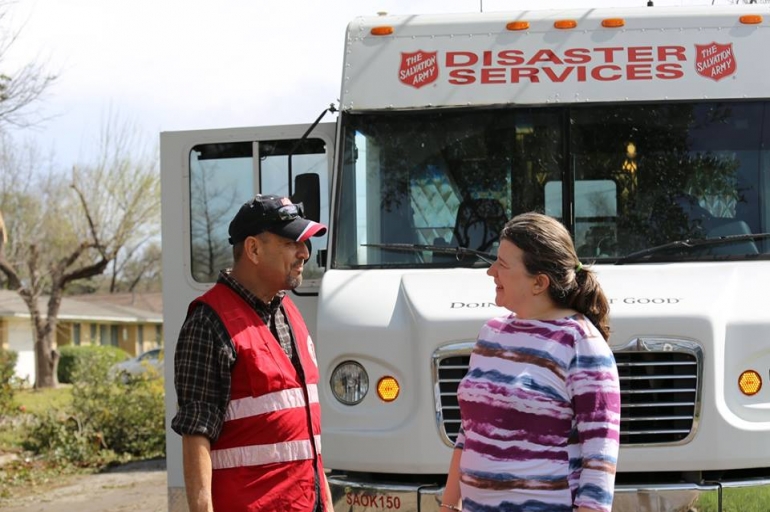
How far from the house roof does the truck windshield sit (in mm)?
39063

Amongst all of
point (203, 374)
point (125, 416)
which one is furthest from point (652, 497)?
point (125, 416)

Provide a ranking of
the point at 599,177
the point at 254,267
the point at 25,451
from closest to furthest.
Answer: the point at 254,267
the point at 599,177
the point at 25,451

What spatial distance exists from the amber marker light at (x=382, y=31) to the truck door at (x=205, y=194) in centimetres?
65

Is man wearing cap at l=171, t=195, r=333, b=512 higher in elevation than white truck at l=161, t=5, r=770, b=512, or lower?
lower

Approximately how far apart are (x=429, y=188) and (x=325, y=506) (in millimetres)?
2696

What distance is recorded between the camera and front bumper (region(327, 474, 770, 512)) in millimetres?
4898

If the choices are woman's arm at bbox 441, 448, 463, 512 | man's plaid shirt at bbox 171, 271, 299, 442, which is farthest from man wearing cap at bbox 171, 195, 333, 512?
woman's arm at bbox 441, 448, 463, 512

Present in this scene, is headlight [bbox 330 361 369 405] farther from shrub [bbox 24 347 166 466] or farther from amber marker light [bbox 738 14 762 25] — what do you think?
shrub [bbox 24 347 166 466]

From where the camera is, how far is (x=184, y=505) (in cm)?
625

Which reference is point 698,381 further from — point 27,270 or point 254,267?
point 27,270

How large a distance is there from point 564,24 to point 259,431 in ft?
11.6

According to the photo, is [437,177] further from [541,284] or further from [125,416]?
[125,416]

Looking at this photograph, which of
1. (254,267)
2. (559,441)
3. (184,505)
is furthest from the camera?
(184,505)

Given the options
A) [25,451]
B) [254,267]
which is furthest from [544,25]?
[25,451]
